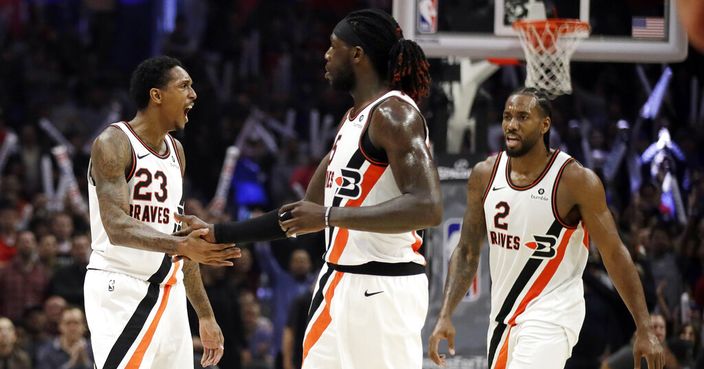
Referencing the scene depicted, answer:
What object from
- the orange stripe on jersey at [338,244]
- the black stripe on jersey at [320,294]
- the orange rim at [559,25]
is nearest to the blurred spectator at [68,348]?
the orange rim at [559,25]

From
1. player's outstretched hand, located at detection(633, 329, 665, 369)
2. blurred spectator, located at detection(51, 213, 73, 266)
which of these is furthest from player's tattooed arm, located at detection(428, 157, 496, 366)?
blurred spectator, located at detection(51, 213, 73, 266)

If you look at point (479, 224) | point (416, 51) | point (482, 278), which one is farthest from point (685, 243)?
point (416, 51)

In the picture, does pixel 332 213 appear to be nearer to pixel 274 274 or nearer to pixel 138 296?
pixel 138 296

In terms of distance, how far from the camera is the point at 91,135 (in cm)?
1630

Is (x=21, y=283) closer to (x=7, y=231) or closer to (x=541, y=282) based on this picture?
(x=7, y=231)

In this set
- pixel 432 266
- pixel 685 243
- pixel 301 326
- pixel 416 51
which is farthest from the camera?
pixel 685 243

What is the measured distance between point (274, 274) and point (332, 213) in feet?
26.9

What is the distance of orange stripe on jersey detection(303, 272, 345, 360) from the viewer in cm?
518

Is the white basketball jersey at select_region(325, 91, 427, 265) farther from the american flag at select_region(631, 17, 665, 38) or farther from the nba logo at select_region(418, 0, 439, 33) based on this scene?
the american flag at select_region(631, 17, 665, 38)

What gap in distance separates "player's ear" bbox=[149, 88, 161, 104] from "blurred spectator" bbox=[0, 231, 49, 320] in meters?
6.35

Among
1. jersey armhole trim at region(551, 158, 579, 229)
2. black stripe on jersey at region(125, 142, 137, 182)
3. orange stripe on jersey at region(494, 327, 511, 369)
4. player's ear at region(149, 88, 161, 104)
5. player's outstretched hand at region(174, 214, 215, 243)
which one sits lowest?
orange stripe on jersey at region(494, 327, 511, 369)

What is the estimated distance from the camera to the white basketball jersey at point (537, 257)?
6.19m

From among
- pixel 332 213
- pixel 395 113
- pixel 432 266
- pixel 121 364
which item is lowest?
pixel 432 266

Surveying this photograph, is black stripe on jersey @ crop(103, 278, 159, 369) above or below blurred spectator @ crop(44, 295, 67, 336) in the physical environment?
above
